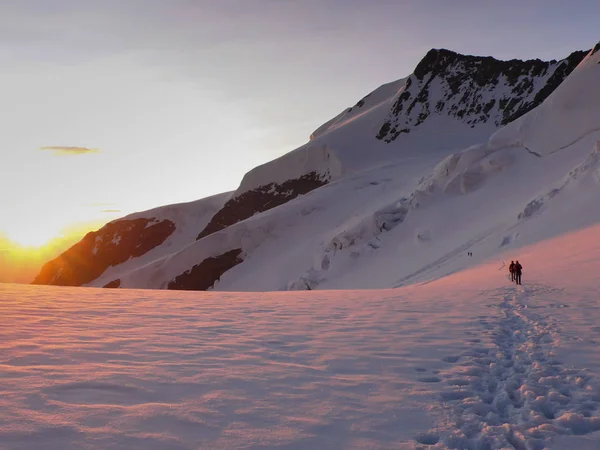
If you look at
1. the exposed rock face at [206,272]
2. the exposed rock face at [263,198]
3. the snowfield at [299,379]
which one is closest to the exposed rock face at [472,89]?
the exposed rock face at [263,198]

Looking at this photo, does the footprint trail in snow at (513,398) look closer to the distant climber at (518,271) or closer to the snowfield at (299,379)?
the snowfield at (299,379)

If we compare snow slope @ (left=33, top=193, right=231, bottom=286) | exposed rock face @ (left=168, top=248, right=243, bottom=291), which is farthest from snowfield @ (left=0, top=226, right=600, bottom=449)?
snow slope @ (left=33, top=193, right=231, bottom=286)

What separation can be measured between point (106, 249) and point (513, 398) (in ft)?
411

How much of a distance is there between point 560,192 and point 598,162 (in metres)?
3.05

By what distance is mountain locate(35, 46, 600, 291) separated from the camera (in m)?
38.8

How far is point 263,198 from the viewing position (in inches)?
3917

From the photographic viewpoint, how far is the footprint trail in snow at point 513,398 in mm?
4535

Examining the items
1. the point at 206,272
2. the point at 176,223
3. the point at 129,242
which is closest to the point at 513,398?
the point at 206,272

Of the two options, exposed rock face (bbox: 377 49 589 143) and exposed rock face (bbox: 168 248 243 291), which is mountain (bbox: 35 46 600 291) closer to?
exposed rock face (bbox: 168 248 243 291)

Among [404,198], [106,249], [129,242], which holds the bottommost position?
[404,198]

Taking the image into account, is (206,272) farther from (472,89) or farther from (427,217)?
(472,89)

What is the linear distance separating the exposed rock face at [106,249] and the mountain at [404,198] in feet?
1.16

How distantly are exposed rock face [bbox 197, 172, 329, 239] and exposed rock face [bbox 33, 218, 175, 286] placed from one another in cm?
2033

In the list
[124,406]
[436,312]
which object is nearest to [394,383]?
[124,406]
